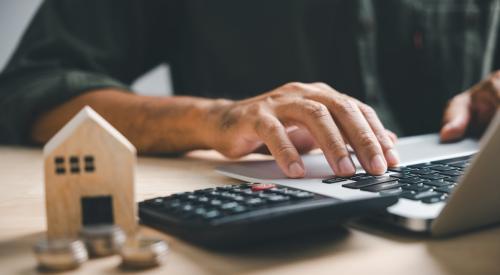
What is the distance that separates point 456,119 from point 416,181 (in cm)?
47

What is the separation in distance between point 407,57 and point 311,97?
86 cm

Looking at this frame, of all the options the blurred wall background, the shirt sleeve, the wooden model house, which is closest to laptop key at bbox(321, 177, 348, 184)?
the wooden model house

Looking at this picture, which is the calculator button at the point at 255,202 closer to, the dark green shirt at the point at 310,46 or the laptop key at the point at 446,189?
the laptop key at the point at 446,189

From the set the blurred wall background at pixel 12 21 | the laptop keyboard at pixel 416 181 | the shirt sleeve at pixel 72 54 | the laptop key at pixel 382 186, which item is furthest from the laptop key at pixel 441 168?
the blurred wall background at pixel 12 21

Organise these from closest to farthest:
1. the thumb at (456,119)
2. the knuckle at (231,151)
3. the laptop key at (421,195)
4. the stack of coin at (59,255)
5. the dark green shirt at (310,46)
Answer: the stack of coin at (59,255) < the laptop key at (421,195) < the knuckle at (231,151) < the thumb at (456,119) < the dark green shirt at (310,46)

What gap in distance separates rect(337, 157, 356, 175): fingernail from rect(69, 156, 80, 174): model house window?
0.29 meters

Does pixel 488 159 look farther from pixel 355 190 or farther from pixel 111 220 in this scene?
pixel 111 220

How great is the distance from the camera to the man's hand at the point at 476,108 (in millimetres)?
966

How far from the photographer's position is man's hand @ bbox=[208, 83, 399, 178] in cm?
62

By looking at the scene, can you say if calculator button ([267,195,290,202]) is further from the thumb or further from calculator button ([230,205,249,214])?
the thumb

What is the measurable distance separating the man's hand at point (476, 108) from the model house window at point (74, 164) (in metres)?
0.69

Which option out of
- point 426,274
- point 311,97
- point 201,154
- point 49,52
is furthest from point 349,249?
point 49,52

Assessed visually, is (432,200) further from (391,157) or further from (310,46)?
(310,46)

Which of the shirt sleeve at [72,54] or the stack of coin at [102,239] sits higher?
the shirt sleeve at [72,54]
